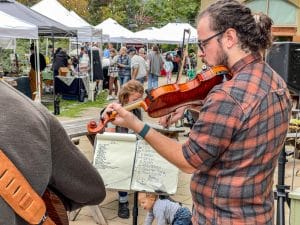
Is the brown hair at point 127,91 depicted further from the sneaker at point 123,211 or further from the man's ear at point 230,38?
the man's ear at point 230,38

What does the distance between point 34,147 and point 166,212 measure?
2.95 meters

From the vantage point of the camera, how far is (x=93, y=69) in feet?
55.1

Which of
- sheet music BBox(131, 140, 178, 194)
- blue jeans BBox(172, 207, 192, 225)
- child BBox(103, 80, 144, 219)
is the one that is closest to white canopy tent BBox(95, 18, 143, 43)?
child BBox(103, 80, 144, 219)

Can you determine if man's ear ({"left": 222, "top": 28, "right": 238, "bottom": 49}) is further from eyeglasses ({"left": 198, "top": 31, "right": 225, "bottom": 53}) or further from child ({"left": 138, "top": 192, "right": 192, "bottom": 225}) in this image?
child ({"left": 138, "top": 192, "right": 192, "bottom": 225})

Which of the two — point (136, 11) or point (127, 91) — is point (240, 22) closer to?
point (127, 91)

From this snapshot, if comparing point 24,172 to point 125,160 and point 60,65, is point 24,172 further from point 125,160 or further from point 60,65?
point 60,65

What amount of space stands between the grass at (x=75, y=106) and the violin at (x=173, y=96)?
32.9ft

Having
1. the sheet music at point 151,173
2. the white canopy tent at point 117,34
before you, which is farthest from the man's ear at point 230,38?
the white canopy tent at point 117,34

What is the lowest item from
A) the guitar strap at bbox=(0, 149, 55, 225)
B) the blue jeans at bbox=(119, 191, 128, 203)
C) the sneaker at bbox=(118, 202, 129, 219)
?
the sneaker at bbox=(118, 202, 129, 219)

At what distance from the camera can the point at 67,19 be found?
15.7m

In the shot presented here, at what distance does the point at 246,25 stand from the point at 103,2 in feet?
169

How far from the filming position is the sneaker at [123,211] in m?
5.25

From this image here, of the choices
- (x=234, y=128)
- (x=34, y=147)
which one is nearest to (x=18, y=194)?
(x=34, y=147)

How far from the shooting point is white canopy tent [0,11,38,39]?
9.43 metres
